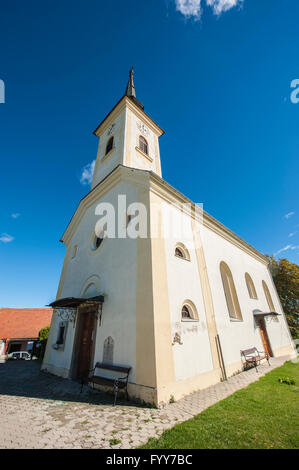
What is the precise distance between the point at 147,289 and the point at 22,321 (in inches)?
1071

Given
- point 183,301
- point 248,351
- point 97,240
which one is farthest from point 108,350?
point 248,351

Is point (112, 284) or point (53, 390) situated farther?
point (112, 284)

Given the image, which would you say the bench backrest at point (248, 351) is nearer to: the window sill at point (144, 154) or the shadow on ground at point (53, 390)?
the shadow on ground at point (53, 390)

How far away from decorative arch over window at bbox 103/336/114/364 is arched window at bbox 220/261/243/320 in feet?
21.8

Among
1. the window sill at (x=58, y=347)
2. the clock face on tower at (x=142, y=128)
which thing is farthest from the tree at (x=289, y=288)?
the window sill at (x=58, y=347)

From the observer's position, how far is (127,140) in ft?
36.3

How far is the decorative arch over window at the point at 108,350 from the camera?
20.2ft

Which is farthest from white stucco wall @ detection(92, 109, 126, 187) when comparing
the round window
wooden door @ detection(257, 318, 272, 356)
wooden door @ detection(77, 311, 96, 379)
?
wooden door @ detection(257, 318, 272, 356)

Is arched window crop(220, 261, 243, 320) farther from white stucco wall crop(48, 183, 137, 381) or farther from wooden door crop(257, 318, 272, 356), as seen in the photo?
white stucco wall crop(48, 183, 137, 381)

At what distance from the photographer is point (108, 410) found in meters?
4.50

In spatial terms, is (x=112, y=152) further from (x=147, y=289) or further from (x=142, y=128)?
(x=147, y=289)
